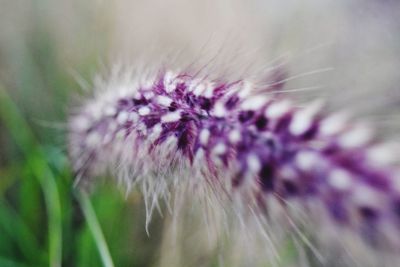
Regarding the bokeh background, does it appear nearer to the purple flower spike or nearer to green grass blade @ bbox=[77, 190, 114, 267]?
green grass blade @ bbox=[77, 190, 114, 267]

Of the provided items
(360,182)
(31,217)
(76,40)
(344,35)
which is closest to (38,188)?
(31,217)

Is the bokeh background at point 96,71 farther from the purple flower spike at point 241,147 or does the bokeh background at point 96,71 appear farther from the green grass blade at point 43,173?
the purple flower spike at point 241,147

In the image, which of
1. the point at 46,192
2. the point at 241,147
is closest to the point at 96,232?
the point at 46,192

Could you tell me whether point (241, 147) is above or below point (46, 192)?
above

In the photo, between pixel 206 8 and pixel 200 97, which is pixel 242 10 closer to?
pixel 206 8

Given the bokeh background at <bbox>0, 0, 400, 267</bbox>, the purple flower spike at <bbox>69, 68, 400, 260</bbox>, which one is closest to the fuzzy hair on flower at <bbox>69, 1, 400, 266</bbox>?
the purple flower spike at <bbox>69, 68, 400, 260</bbox>

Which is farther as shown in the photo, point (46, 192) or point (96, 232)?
point (46, 192)

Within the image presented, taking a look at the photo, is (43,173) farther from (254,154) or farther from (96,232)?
(254,154)
